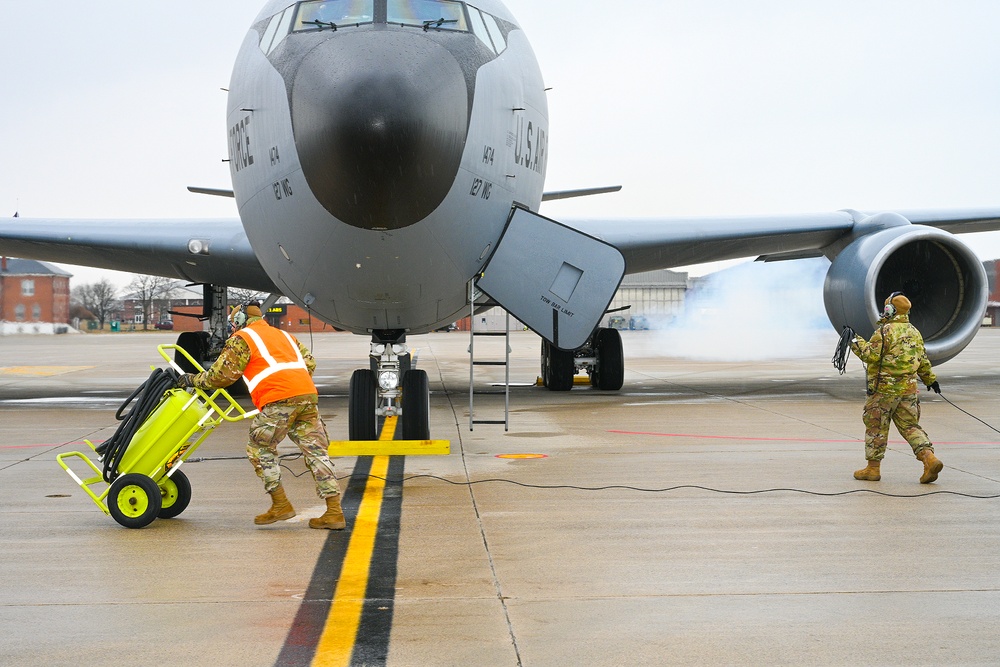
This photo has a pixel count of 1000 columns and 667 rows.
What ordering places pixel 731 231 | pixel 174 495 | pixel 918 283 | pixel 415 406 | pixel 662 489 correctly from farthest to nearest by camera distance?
pixel 731 231, pixel 918 283, pixel 415 406, pixel 662 489, pixel 174 495

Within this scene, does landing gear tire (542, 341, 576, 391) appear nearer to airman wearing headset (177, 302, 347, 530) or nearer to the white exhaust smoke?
airman wearing headset (177, 302, 347, 530)

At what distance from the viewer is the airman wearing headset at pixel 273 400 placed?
586 cm

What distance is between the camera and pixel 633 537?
544cm

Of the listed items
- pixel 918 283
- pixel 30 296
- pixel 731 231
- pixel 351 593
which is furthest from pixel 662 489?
pixel 30 296

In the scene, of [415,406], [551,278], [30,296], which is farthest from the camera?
[30,296]

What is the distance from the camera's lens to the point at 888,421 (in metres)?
7.42

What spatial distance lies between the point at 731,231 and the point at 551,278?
6.15 metres

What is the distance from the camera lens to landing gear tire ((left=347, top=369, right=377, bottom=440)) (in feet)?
29.4

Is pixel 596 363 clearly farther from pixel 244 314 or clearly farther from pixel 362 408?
pixel 244 314

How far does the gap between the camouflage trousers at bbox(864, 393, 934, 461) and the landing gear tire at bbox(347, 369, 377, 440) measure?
416 cm

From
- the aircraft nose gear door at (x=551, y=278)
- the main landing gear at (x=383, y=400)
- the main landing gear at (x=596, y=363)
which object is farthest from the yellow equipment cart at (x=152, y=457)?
the main landing gear at (x=596, y=363)

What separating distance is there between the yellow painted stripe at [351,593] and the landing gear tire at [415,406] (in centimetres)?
212

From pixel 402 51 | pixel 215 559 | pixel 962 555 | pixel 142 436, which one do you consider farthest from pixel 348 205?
pixel 962 555

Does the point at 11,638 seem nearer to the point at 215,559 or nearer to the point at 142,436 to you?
the point at 215,559
